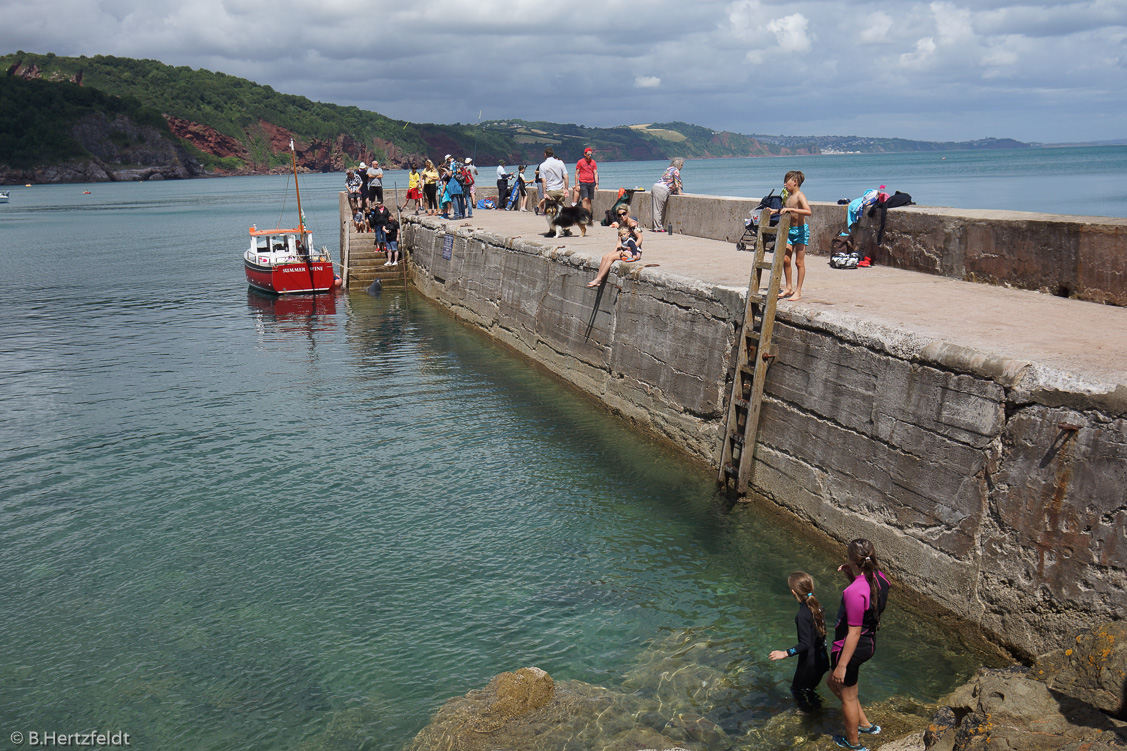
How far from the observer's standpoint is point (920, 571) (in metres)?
7.59

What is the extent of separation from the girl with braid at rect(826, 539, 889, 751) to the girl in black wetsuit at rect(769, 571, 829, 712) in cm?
25

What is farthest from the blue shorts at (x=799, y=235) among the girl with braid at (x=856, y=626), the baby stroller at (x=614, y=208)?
the baby stroller at (x=614, y=208)

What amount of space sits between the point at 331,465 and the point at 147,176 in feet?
492

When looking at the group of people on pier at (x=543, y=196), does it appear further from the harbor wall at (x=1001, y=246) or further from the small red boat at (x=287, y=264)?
the small red boat at (x=287, y=264)

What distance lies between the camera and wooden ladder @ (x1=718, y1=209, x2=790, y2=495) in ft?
32.6

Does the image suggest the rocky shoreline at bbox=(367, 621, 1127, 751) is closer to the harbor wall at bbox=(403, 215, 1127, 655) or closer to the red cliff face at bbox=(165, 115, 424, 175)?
the harbor wall at bbox=(403, 215, 1127, 655)

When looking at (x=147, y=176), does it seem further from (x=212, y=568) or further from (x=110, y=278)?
(x=212, y=568)

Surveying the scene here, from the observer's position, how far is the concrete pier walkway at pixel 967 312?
705 centimetres

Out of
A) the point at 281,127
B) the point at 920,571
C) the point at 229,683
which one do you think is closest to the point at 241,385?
the point at 229,683

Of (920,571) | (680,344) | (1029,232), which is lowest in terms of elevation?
(920,571)

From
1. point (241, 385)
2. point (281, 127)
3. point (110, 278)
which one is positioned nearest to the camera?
point (241, 385)

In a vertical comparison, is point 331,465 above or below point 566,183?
below

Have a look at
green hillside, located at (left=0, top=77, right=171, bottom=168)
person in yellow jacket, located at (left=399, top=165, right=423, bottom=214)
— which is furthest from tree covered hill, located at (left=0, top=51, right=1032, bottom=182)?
person in yellow jacket, located at (left=399, top=165, right=423, bottom=214)

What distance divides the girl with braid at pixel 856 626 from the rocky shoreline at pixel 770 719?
0.18 metres
